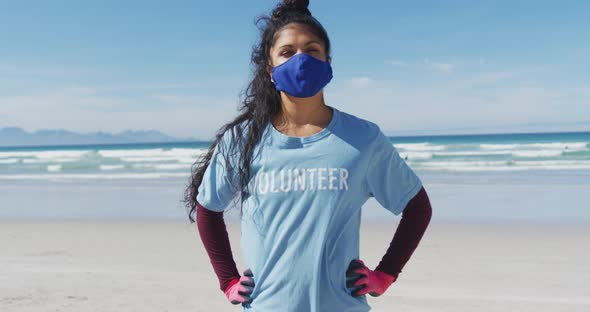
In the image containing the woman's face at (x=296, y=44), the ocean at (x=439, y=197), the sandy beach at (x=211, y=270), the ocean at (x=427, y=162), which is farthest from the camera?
the ocean at (x=427, y=162)

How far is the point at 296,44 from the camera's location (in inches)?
79.2

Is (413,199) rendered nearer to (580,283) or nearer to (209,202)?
(209,202)

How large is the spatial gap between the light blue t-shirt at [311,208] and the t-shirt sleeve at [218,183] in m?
0.02

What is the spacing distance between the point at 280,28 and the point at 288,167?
0.51 meters

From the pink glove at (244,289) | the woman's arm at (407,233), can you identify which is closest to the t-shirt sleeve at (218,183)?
the pink glove at (244,289)

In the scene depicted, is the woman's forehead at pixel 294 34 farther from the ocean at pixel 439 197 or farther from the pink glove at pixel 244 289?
the ocean at pixel 439 197

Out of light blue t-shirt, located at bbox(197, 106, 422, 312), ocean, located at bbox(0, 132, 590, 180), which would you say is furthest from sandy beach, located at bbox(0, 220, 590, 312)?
ocean, located at bbox(0, 132, 590, 180)

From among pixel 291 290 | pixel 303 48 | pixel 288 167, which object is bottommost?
Answer: pixel 291 290

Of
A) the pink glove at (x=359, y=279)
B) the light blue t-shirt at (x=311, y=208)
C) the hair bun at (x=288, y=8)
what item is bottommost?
the pink glove at (x=359, y=279)

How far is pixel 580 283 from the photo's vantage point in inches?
230

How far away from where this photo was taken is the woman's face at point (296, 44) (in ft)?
6.59

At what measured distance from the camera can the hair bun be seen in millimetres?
2135

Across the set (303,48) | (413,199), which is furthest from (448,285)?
(303,48)

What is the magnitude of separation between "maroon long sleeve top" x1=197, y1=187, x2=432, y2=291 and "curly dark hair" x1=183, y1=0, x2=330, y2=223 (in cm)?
16
